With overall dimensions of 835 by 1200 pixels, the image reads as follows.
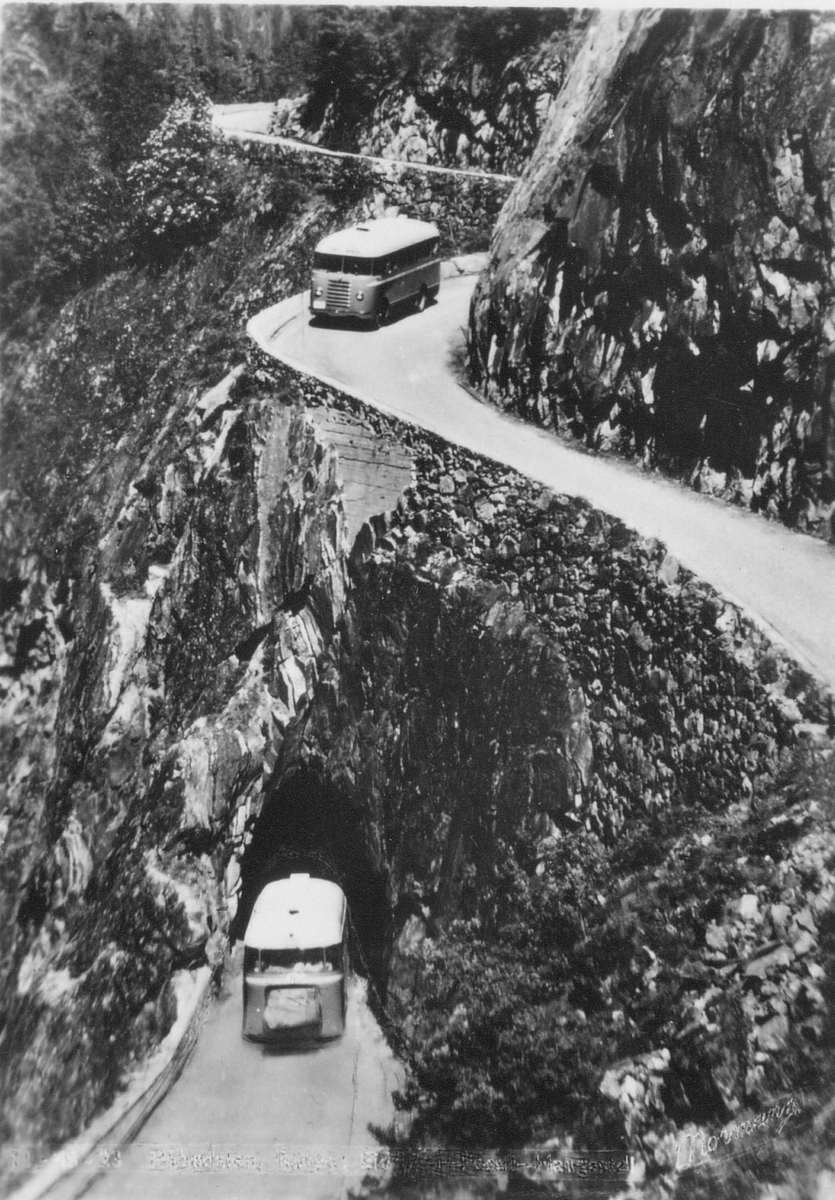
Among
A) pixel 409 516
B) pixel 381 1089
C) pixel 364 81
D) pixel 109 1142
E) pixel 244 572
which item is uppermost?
pixel 364 81

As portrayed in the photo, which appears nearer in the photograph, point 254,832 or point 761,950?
point 761,950

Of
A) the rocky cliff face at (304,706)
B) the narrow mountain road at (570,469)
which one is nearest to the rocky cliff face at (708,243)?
the narrow mountain road at (570,469)

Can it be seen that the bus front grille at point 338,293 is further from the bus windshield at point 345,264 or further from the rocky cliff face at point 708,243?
the rocky cliff face at point 708,243

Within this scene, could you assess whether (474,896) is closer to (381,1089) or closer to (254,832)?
(381,1089)

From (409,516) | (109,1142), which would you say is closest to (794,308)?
(409,516)

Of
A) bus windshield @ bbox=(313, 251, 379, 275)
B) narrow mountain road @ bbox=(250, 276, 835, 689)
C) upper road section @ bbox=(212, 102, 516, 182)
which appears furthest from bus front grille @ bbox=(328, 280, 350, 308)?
upper road section @ bbox=(212, 102, 516, 182)

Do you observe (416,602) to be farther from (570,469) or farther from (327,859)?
(327,859)
